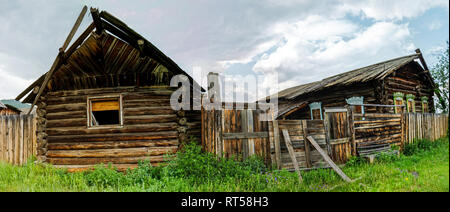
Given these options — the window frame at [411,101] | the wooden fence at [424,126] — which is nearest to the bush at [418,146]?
the wooden fence at [424,126]

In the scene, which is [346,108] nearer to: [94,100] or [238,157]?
[238,157]

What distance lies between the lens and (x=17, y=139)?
30.4 ft

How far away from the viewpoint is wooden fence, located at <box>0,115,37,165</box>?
9.21 meters

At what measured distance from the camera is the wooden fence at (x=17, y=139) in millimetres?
9211

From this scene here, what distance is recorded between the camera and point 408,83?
14656 mm

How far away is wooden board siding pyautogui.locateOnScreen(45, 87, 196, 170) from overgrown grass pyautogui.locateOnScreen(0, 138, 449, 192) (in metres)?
0.46

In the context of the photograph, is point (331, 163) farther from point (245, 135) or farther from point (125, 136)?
point (125, 136)

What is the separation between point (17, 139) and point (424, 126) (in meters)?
17.8

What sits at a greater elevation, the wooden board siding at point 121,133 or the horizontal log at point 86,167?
the wooden board siding at point 121,133

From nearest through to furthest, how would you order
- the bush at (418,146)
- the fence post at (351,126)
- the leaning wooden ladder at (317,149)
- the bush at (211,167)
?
the bush at (211,167)
the leaning wooden ladder at (317,149)
the fence post at (351,126)
the bush at (418,146)

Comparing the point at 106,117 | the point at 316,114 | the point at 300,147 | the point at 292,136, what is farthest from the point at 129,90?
the point at 316,114

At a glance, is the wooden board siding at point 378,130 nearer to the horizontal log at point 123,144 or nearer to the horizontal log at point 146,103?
the horizontal log at point 123,144

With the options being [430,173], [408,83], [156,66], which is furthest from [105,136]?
[408,83]

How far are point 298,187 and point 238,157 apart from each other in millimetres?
1822
